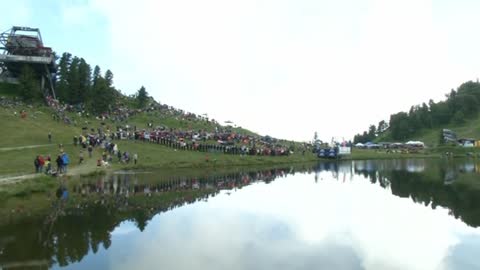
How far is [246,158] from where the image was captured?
274 ft

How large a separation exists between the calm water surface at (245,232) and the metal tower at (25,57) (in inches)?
2889

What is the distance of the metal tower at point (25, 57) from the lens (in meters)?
101

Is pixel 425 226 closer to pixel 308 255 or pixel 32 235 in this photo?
pixel 308 255

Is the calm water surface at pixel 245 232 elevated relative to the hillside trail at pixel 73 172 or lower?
lower

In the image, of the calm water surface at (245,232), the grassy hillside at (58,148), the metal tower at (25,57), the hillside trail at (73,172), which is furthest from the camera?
the metal tower at (25,57)

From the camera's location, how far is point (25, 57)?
10050 cm

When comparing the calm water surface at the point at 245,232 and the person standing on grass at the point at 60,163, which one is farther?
the person standing on grass at the point at 60,163

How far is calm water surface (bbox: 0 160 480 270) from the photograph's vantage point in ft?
56.6

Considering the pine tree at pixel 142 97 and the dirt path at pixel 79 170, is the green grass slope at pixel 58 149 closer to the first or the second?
the dirt path at pixel 79 170

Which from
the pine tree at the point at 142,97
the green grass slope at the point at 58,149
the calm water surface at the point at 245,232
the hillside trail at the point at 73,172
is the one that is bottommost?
the calm water surface at the point at 245,232

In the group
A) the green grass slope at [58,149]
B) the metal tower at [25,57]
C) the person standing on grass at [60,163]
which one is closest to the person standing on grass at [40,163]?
the green grass slope at [58,149]

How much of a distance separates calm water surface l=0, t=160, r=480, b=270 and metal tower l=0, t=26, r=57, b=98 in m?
73.4

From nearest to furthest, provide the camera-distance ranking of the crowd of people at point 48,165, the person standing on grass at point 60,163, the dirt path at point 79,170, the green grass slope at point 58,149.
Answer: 1. the dirt path at point 79,170
2. the crowd of people at point 48,165
3. the person standing on grass at point 60,163
4. the green grass slope at point 58,149

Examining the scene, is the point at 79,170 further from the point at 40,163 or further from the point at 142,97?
the point at 142,97
